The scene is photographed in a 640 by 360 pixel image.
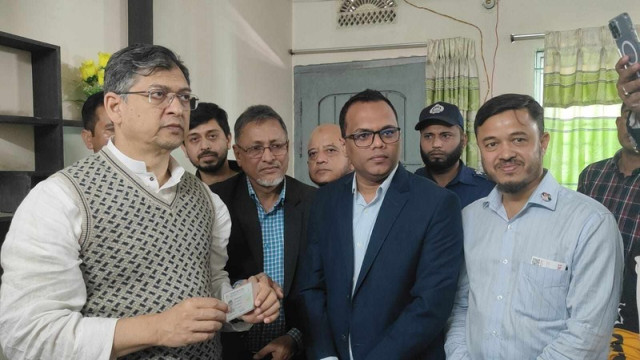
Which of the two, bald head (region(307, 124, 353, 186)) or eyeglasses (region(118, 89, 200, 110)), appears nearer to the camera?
eyeglasses (region(118, 89, 200, 110))

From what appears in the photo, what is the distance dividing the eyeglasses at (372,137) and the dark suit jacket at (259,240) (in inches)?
16.2

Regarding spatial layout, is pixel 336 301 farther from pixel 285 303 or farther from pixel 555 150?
pixel 555 150

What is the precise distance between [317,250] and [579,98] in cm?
323

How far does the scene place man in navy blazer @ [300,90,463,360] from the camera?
4.58 feet

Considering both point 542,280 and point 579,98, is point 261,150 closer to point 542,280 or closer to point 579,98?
point 542,280

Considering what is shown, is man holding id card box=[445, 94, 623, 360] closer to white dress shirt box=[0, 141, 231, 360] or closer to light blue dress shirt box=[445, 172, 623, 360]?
light blue dress shirt box=[445, 172, 623, 360]

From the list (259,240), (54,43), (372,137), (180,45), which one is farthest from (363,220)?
(180,45)

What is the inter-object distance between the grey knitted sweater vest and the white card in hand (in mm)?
67

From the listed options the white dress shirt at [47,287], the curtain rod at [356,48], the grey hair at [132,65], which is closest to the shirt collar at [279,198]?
the grey hair at [132,65]

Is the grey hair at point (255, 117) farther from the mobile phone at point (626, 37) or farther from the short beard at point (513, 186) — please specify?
the mobile phone at point (626, 37)

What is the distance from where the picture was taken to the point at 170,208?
1.20m

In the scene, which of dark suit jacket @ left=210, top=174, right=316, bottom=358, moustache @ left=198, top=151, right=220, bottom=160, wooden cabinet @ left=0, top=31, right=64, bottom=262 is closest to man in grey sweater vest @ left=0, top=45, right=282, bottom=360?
dark suit jacket @ left=210, top=174, right=316, bottom=358

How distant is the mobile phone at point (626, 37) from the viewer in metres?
1.38

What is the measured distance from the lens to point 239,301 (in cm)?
121
